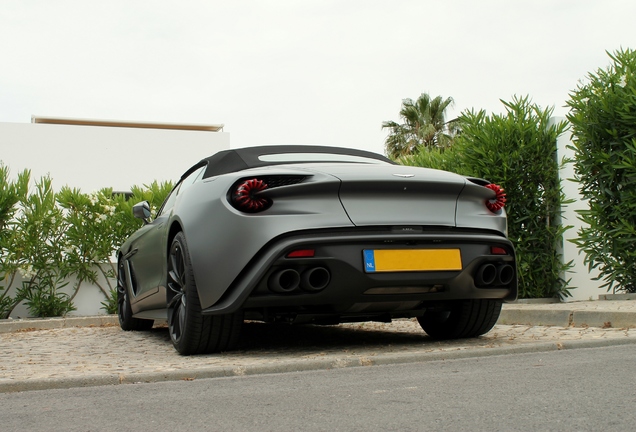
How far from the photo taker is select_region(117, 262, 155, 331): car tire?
7699 millimetres

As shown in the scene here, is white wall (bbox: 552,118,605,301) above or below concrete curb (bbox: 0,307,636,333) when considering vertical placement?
above

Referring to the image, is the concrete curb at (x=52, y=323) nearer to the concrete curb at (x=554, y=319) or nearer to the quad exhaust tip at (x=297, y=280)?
the concrete curb at (x=554, y=319)

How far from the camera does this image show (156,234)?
19.8 ft

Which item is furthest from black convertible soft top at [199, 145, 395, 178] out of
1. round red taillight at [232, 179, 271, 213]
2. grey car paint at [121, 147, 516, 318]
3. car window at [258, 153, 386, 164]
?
round red taillight at [232, 179, 271, 213]

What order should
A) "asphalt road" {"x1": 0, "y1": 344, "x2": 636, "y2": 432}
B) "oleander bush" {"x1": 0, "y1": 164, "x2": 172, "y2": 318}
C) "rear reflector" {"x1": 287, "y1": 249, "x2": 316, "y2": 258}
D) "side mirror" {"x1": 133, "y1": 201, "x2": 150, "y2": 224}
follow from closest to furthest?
"asphalt road" {"x1": 0, "y1": 344, "x2": 636, "y2": 432}, "rear reflector" {"x1": 287, "y1": 249, "x2": 316, "y2": 258}, "side mirror" {"x1": 133, "y1": 201, "x2": 150, "y2": 224}, "oleander bush" {"x1": 0, "y1": 164, "x2": 172, "y2": 318}

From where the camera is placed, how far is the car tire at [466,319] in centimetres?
537

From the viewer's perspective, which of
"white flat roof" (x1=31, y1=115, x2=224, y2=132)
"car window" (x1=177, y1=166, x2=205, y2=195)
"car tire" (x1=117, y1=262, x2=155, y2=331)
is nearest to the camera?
"car window" (x1=177, y1=166, x2=205, y2=195)

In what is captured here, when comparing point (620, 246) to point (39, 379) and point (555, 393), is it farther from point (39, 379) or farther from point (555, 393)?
point (39, 379)

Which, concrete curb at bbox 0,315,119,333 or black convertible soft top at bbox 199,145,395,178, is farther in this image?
concrete curb at bbox 0,315,119,333

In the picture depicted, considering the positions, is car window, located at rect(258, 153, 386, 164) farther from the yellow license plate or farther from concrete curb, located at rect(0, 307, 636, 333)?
concrete curb, located at rect(0, 307, 636, 333)

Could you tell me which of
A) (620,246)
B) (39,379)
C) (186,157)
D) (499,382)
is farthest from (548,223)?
(186,157)

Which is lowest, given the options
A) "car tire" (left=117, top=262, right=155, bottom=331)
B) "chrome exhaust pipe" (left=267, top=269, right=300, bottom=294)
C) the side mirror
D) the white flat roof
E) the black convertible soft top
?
"car tire" (left=117, top=262, right=155, bottom=331)

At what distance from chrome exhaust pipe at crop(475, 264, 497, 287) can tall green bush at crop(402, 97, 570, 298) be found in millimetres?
4521

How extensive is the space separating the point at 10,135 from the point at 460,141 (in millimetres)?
19242
